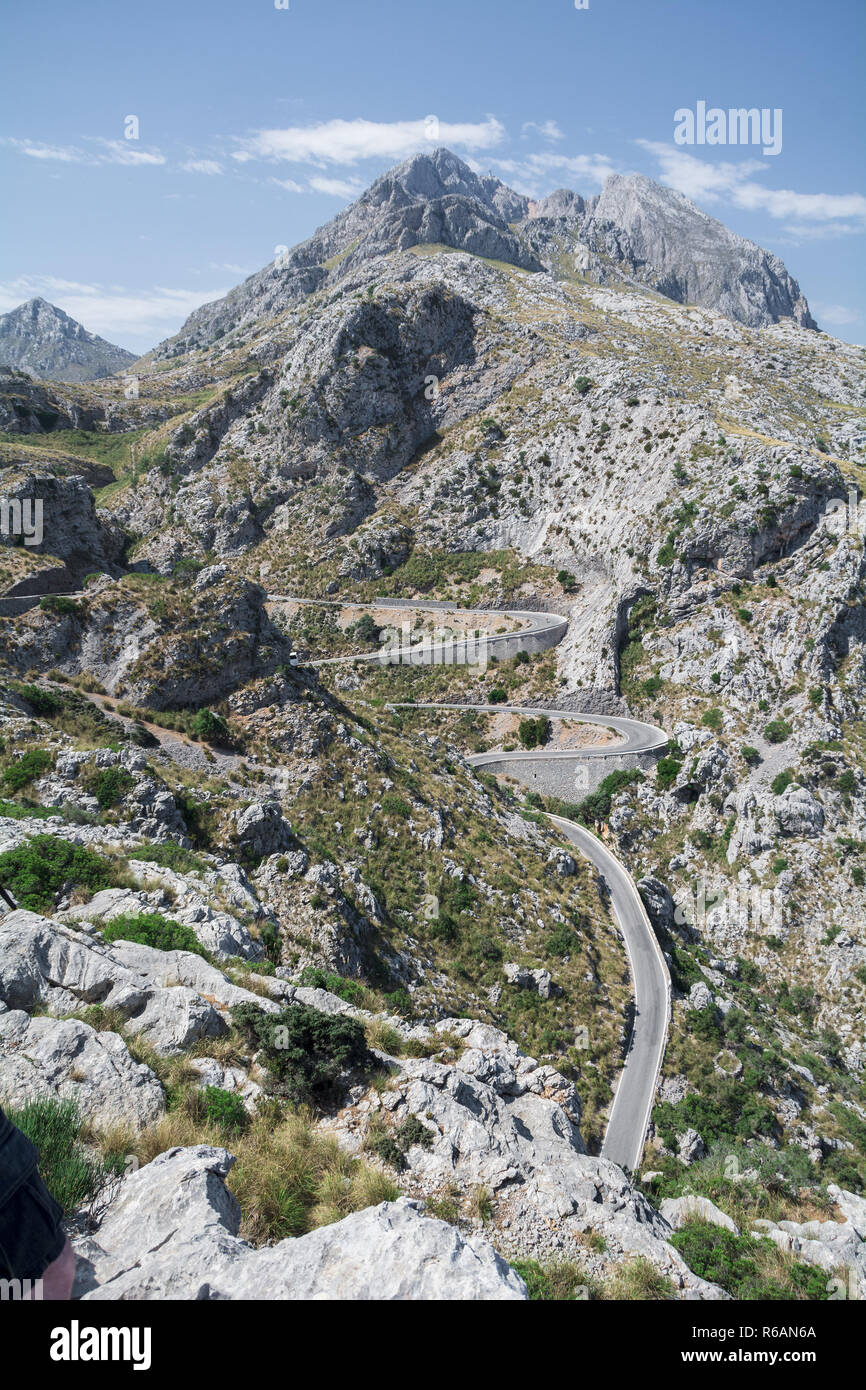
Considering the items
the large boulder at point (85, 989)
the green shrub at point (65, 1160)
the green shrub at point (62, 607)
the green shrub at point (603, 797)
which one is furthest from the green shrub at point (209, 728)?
the green shrub at point (603, 797)

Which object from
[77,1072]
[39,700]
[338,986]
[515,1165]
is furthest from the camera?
[39,700]

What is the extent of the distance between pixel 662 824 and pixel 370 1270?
166ft

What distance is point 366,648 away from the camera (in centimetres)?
7338

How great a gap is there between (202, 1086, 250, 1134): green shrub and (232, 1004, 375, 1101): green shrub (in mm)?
1071

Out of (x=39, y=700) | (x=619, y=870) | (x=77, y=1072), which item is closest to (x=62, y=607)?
(x=39, y=700)

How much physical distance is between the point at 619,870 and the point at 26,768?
1472 inches

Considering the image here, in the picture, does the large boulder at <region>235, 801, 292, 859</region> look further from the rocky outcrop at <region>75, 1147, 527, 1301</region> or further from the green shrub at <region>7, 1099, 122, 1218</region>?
the rocky outcrop at <region>75, 1147, 527, 1301</region>

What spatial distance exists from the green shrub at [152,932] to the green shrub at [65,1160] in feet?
20.9

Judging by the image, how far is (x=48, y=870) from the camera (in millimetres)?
14844

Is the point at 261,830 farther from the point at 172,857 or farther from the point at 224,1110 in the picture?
the point at 224,1110

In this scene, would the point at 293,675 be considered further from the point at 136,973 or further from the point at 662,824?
the point at 662,824

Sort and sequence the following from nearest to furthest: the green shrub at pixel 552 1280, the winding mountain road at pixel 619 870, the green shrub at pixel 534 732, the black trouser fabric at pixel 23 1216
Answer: the black trouser fabric at pixel 23 1216
the green shrub at pixel 552 1280
the winding mountain road at pixel 619 870
the green shrub at pixel 534 732

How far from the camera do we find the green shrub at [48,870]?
14.0 metres

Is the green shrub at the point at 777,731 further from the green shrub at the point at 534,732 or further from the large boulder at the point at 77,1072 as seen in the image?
the large boulder at the point at 77,1072
